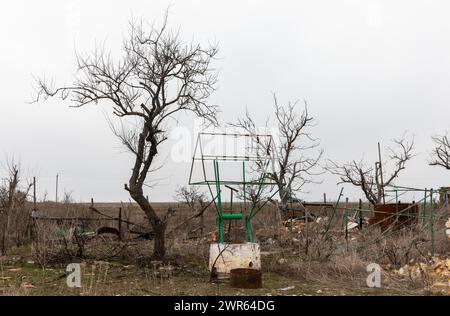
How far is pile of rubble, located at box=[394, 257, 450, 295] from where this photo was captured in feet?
27.4

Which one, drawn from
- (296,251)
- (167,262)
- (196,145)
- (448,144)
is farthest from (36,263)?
(448,144)

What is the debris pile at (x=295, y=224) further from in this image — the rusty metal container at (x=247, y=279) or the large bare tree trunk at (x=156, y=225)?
the rusty metal container at (x=247, y=279)

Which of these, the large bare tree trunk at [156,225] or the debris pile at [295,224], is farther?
the debris pile at [295,224]

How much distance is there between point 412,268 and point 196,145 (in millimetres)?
5284

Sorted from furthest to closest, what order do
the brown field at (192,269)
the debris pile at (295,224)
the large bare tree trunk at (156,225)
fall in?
the debris pile at (295,224)
the large bare tree trunk at (156,225)
the brown field at (192,269)

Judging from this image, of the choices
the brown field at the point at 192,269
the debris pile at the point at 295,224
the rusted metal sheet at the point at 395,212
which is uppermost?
the rusted metal sheet at the point at 395,212

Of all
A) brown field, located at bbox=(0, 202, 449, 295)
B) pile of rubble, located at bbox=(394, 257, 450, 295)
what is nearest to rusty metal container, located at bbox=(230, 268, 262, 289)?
brown field, located at bbox=(0, 202, 449, 295)

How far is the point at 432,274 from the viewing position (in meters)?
9.31

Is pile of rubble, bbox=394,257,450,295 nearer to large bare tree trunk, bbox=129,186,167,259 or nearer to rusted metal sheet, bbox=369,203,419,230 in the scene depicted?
large bare tree trunk, bbox=129,186,167,259

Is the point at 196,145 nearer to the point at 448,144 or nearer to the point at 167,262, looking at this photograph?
the point at 167,262

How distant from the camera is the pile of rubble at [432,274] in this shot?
834 cm

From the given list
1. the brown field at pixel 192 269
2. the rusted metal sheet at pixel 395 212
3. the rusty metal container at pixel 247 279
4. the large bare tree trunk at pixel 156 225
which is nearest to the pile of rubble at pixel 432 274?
the brown field at pixel 192 269

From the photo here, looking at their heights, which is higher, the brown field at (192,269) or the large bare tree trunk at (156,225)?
the large bare tree trunk at (156,225)

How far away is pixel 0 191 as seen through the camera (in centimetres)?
1806
